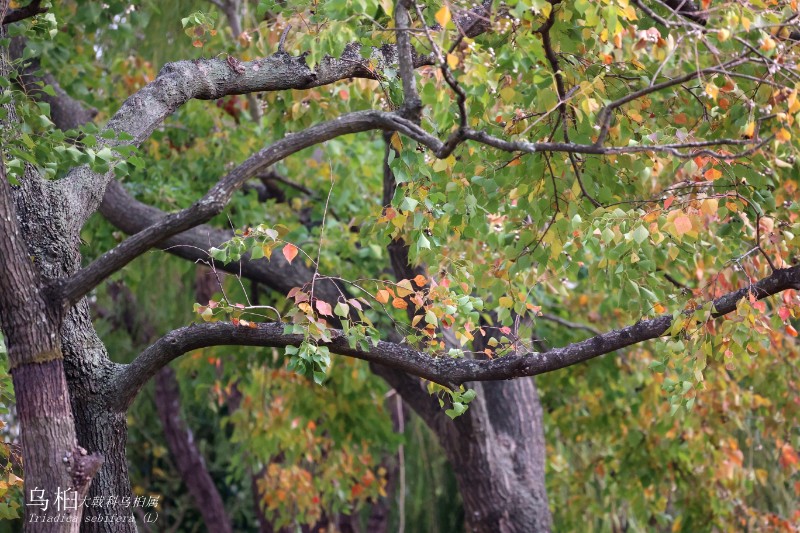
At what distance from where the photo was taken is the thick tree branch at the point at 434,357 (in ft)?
10.6

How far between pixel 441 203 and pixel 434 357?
0.87 metres

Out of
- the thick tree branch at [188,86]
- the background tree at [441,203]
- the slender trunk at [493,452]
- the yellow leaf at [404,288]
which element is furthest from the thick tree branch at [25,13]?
the slender trunk at [493,452]

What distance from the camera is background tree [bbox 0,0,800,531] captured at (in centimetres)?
313

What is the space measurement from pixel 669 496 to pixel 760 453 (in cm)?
79

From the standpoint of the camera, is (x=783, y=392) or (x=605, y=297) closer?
(x=783, y=392)

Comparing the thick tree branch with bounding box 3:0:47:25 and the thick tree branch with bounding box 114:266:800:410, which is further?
the thick tree branch with bounding box 3:0:47:25

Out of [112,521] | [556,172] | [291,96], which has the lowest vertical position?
[112,521]

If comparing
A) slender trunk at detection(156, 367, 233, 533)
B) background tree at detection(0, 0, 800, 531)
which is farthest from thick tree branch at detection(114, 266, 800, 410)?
slender trunk at detection(156, 367, 233, 533)

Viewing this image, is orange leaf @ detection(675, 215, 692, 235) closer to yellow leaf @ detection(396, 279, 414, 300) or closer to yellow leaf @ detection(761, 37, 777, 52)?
yellow leaf @ detection(761, 37, 777, 52)

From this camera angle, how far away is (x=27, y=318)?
3.13 meters

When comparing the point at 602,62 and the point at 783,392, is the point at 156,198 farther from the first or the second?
the point at 783,392

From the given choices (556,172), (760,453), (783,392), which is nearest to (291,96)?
(556,172)

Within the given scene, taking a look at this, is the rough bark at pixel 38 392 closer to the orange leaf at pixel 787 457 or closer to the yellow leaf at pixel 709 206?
the yellow leaf at pixel 709 206

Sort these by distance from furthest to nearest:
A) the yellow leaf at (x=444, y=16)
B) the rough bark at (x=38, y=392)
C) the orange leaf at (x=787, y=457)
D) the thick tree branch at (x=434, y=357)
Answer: the orange leaf at (x=787, y=457)
the thick tree branch at (x=434, y=357)
the rough bark at (x=38, y=392)
the yellow leaf at (x=444, y=16)
